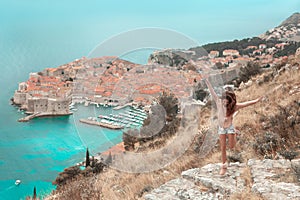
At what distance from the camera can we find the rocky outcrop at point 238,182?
171 centimetres

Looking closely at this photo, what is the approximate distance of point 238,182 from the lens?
1923 mm

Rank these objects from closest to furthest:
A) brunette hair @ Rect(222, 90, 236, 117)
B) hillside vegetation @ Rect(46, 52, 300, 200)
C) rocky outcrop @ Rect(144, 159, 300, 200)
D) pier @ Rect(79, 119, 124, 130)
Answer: rocky outcrop @ Rect(144, 159, 300, 200) → brunette hair @ Rect(222, 90, 236, 117) → hillside vegetation @ Rect(46, 52, 300, 200) → pier @ Rect(79, 119, 124, 130)

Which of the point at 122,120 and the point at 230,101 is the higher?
the point at 230,101

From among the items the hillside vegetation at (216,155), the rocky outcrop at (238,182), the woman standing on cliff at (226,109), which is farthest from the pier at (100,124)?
the woman standing on cliff at (226,109)

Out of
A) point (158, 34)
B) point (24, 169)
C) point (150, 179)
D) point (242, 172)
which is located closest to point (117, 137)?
point (150, 179)

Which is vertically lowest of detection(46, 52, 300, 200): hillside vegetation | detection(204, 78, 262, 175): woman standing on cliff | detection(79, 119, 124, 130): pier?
detection(46, 52, 300, 200): hillside vegetation

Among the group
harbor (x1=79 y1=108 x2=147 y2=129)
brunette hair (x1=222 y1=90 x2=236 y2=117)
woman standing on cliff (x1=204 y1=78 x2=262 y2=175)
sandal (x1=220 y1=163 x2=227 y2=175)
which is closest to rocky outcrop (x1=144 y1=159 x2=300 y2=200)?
sandal (x1=220 y1=163 x2=227 y2=175)

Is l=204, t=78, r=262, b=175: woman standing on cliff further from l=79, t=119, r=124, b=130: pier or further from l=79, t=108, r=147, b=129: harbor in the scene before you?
l=79, t=119, r=124, b=130: pier


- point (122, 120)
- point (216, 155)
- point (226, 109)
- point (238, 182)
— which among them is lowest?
point (216, 155)

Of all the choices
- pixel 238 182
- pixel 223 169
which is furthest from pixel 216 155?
pixel 238 182

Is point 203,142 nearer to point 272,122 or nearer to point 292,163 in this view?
point 272,122

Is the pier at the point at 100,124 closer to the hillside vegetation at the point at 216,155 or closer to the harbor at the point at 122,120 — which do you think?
the harbor at the point at 122,120

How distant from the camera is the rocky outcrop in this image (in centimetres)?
171

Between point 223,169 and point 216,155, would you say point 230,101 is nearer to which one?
point 223,169
